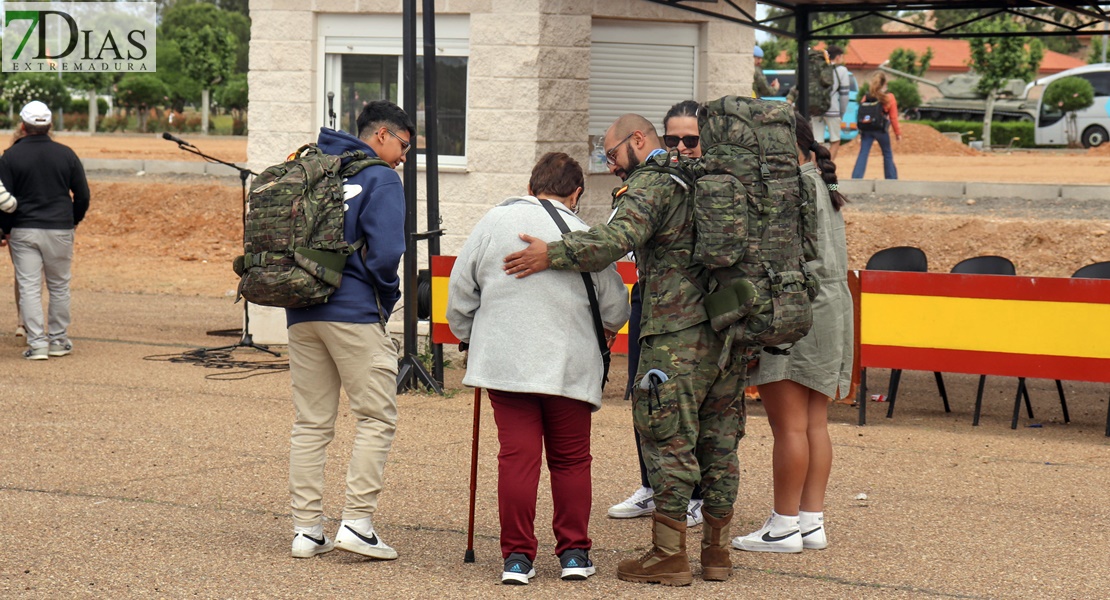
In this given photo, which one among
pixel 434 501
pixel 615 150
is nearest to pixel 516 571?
pixel 434 501

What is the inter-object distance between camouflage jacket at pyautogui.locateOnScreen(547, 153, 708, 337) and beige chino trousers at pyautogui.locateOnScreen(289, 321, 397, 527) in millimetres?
954

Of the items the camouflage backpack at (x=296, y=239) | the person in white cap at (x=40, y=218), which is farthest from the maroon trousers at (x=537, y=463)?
the person in white cap at (x=40, y=218)

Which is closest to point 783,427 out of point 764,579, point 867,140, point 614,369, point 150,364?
point 764,579

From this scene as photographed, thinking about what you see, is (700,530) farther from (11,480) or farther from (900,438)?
(11,480)

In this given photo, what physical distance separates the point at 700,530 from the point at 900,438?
2.77 metres

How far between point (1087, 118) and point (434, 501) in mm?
34201

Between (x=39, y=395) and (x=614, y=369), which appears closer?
(x=39, y=395)

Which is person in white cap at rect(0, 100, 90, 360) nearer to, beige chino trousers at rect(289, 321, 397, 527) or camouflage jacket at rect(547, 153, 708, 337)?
A: beige chino trousers at rect(289, 321, 397, 527)

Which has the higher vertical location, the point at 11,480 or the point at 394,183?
the point at 394,183

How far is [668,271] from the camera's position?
5203 mm

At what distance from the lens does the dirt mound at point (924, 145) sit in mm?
36062

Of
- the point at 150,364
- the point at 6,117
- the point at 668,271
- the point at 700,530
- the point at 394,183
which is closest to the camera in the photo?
the point at 668,271

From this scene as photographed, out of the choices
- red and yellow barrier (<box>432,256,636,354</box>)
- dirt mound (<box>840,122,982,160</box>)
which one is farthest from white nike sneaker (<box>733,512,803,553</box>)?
dirt mound (<box>840,122,982,160</box>)

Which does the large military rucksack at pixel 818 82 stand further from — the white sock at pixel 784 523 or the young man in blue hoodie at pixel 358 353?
the young man in blue hoodie at pixel 358 353
